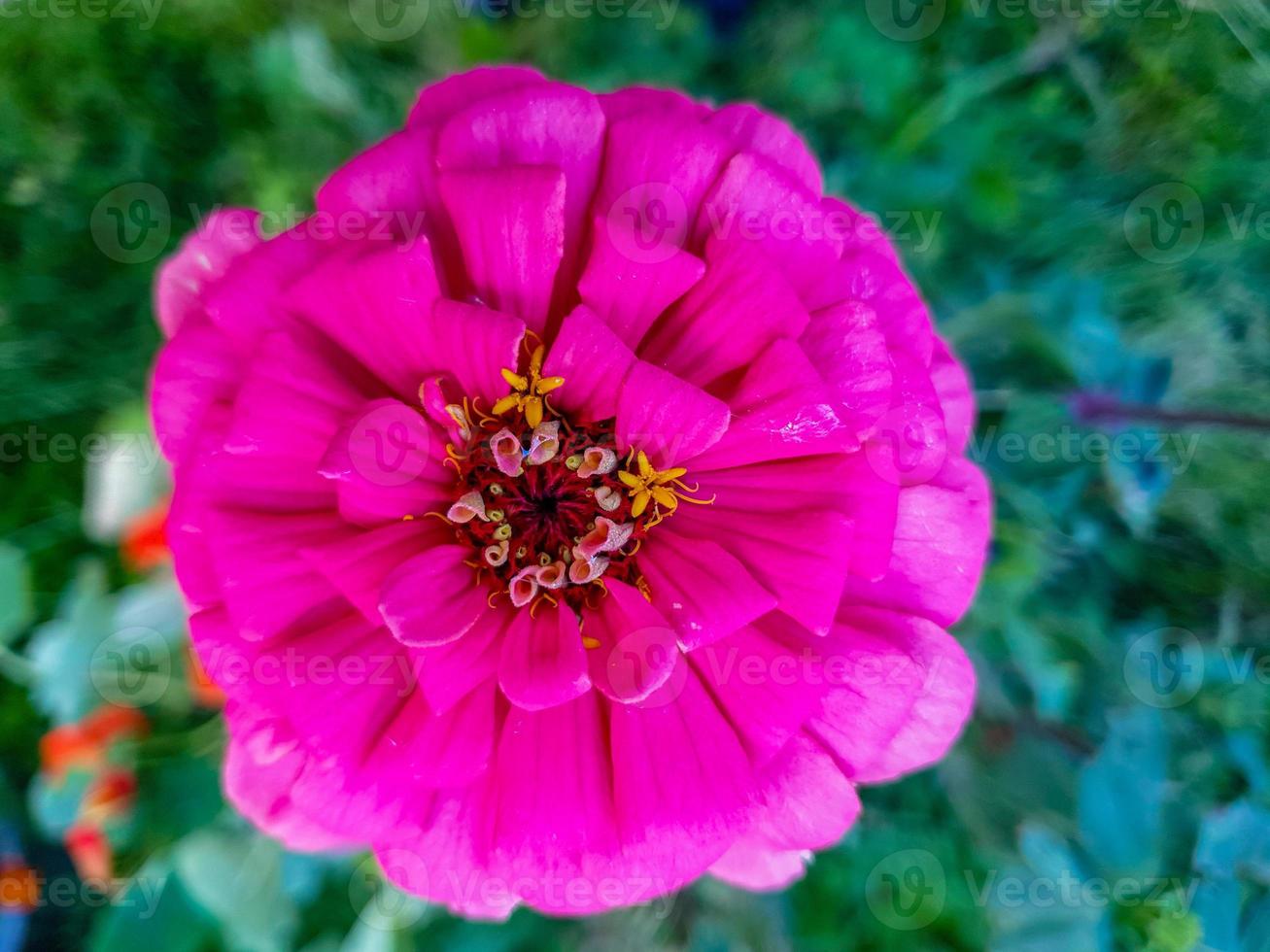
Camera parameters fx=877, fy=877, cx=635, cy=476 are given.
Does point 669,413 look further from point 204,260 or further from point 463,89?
point 204,260

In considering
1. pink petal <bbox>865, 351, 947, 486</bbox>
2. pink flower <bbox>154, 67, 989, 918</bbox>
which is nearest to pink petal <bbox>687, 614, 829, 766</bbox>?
pink flower <bbox>154, 67, 989, 918</bbox>

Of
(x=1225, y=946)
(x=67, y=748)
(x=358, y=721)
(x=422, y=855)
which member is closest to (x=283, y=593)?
(x=358, y=721)

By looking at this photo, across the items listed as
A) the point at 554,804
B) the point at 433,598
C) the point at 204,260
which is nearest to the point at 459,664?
the point at 433,598

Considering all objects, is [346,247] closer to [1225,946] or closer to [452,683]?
[452,683]

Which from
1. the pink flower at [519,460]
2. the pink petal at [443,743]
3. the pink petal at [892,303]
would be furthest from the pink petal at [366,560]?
the pink petal at [892,303]

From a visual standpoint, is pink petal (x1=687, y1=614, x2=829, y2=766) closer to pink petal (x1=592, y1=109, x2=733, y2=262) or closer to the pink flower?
the pink flower

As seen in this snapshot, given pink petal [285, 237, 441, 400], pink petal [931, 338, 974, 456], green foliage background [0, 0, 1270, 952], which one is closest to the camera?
pink petal [285, 237, 441, 400]
